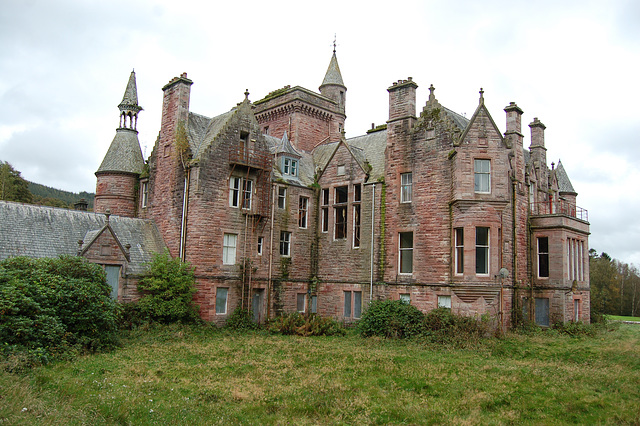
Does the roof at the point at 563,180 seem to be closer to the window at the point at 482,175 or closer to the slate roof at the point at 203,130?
the window at the point at 482,175

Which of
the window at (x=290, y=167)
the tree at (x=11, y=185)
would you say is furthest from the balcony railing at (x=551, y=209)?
the tree at (x=11, y=185)

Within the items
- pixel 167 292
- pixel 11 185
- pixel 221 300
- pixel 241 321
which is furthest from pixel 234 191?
pixel 11 185

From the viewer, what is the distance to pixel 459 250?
2617cm

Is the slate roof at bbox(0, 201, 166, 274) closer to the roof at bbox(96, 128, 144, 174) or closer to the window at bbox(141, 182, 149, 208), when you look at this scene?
the window at bbox(141, 182, 149, 208)

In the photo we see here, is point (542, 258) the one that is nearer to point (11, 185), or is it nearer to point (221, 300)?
point (221, 300)

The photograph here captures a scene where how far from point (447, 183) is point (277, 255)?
10.7 meters

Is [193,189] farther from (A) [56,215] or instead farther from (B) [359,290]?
(B) [359,290]

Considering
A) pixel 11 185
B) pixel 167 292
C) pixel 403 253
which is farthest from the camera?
pixel 11 185

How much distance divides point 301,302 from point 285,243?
3.85 m

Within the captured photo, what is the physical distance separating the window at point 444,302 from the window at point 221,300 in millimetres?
11415

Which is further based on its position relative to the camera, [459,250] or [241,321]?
[241,321]

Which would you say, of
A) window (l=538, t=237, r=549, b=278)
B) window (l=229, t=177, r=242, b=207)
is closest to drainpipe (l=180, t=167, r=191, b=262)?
window (l=229, t=177, r=242, b=207)

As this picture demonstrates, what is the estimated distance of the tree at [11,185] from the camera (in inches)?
1965

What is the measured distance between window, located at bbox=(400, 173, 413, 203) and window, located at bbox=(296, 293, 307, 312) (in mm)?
8750
